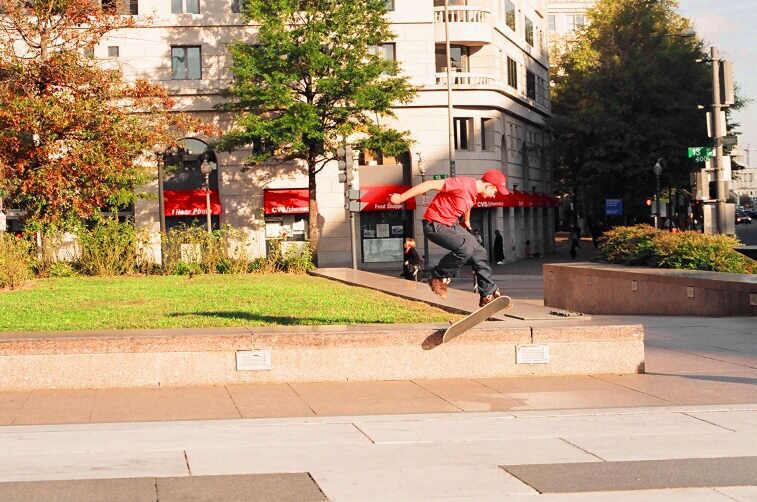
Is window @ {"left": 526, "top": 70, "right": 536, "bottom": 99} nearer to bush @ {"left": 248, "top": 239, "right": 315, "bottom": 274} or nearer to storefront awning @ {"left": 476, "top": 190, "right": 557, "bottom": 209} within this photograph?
storefront awning @ {"left": 476, "top": 190, "right": 557, "bottom": 209}

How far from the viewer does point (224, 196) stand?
169 ft

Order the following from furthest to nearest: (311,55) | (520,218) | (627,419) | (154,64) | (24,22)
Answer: (520,218) → (154,64) → (311,55) → (24,22) → (627,419)

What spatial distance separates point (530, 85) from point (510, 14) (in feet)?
19.4

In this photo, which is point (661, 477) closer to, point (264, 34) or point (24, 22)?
point (24, 22)

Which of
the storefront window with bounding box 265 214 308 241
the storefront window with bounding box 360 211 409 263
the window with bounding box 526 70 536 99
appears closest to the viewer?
the storefront window with bounding box 265 214 308 241

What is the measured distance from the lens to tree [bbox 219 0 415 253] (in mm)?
45406

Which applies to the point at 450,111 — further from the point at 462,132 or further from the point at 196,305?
the point at 196,305

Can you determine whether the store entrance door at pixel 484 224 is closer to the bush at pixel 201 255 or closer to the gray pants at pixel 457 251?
the bush at pixel 201 255

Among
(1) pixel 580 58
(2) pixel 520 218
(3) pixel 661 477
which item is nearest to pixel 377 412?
(3) pixel 661 477

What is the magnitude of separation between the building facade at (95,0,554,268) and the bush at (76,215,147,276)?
40.9 feet

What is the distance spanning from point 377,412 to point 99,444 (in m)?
2.87

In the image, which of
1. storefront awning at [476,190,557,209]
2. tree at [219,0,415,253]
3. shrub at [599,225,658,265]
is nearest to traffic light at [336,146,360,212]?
shrub at [599,225,658,265]

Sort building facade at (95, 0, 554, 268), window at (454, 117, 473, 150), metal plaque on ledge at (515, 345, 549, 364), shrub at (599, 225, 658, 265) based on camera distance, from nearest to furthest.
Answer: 1. metal plaque on ledge at (515, 345, 549, 364)
2. shrub at (599, 225, 658, 265)
3. building facade at (95, 0, 554, 268)
4. window at (454, 117, 473, 150)

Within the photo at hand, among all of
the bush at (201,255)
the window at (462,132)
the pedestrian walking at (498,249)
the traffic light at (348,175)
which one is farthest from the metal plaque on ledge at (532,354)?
the pedestrian walking at (498,249)
